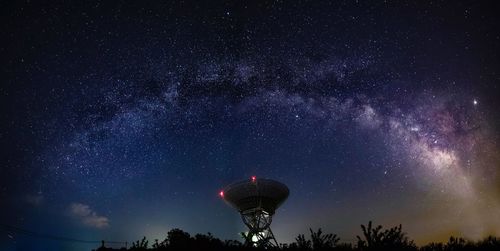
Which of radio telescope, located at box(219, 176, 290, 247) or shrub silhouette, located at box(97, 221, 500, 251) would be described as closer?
shrub silhouette, located at box(97, 221, 500, 251)

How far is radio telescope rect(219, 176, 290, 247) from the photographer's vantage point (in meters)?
48.0

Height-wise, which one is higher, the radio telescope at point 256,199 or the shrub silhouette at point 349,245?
the radio telescope at point 256,199

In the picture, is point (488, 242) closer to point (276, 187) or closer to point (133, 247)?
point (133, 247)

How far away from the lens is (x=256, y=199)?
1898 inches

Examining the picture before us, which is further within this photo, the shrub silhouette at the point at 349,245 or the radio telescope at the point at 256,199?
the radio telescope at the point at 256,199

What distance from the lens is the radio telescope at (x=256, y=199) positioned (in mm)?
48000

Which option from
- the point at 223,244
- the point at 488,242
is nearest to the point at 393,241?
the point at 488,242

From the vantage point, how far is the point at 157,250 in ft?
40.8

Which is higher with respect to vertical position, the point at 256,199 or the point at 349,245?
the point at 256,199

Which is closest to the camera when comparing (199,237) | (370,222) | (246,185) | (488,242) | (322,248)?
(370,222)

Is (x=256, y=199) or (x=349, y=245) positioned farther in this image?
(x=256, y=199)

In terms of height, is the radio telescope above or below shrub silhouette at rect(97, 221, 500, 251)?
above

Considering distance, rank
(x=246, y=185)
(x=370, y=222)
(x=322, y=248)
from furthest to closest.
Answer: (x=246, y=185), (x=322, y=248), (x=370, y=222)

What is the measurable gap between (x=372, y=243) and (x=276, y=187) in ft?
121
